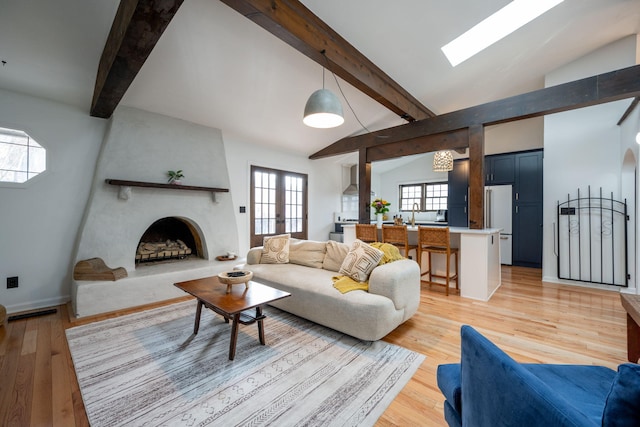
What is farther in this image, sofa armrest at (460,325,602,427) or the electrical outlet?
the electrical outlet

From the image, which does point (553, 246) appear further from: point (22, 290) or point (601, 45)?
point (22, 290)

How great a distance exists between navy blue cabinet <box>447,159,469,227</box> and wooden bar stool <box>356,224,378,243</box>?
3066mm

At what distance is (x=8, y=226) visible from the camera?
3.03 metres

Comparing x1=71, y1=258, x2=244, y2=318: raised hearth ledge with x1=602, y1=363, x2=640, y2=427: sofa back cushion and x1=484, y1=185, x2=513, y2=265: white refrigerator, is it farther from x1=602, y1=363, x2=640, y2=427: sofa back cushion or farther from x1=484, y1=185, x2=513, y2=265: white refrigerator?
x1=484, y1=185, x2=513, y2=265: white refrigerator

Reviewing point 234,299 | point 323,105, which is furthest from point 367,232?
point 234,299

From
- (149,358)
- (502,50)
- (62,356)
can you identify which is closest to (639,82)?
(502,50)

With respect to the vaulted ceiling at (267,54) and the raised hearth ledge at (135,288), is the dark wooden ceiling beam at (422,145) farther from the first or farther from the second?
the raised hearth ledge at (135,288)

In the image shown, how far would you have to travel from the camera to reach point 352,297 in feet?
7.64

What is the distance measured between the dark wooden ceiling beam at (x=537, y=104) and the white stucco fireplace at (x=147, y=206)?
331cm

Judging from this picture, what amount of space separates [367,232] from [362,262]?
6.37ft

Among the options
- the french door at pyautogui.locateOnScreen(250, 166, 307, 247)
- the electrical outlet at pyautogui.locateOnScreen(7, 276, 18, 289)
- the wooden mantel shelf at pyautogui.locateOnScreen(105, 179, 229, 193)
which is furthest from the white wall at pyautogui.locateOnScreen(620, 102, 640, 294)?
the electrical outlet at pyautogui.locateOnScreen(7, 276, 18, 289)

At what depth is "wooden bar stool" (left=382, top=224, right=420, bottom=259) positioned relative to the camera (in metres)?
4.09

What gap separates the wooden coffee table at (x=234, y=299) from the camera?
2014 millimetres

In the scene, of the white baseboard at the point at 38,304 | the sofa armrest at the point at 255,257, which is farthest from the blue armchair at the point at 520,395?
the white baseboard at the point at 38,304
